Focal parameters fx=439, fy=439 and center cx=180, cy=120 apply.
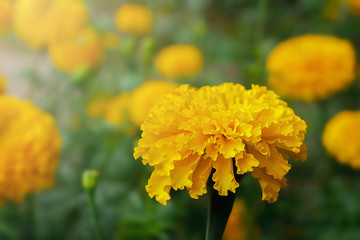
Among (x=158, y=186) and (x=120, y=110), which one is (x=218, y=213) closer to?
(x=158, y=186)

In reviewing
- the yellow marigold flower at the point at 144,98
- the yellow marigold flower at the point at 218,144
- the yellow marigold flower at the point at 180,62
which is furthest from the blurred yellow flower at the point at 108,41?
the yellow marigold flower at the point at 218,144

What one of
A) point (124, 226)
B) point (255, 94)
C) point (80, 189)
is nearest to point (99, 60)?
point (80, 189)

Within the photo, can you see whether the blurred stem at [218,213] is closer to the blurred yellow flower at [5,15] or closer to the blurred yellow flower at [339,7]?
the blurred yellow flower at [5,15]

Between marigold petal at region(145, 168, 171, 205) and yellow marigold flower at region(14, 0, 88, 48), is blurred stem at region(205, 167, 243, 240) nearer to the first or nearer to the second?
marigold petal at region(145, 168, 171, 205)

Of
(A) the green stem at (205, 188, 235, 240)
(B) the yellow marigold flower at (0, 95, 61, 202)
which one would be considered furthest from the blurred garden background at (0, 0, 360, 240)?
(A) the green stem at (205, 188, 235, 240)

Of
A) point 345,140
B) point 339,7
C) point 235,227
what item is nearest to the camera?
point 345,140

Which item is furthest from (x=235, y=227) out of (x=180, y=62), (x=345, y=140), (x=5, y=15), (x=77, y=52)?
(x=5, y=15)

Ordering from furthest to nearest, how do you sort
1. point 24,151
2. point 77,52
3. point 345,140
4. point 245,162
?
point 77,52, point 345,140, point 24,151, point 245,162
